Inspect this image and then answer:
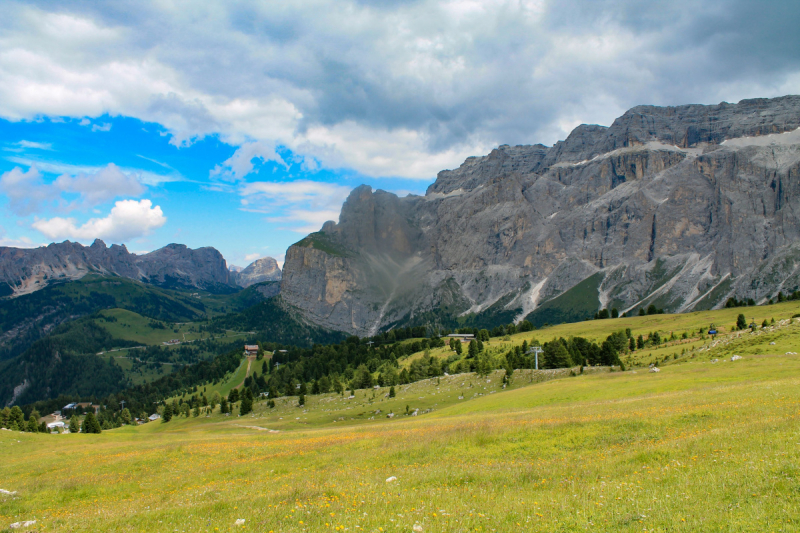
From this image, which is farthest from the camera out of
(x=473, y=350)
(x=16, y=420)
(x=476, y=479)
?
(x=473, y=350)

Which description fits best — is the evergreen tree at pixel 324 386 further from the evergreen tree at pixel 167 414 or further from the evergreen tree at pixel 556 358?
the evergreen tree at pixel 556 358

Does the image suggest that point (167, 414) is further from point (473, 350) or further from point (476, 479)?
point (476, 479)

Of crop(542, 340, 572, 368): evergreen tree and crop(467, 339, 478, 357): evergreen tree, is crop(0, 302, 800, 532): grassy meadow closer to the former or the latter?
crop(542, 340, 572, 368): evergreen tree

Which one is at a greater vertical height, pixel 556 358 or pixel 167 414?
pixel 556 358

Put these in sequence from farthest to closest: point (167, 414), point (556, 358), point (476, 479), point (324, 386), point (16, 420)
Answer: point (324, 386)
point (167, 414)
point (556, 358)
point (16, 420)
point (476, 479)

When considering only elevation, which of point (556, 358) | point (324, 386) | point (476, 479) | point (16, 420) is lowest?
point (324, 386)

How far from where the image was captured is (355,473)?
64.4 ft

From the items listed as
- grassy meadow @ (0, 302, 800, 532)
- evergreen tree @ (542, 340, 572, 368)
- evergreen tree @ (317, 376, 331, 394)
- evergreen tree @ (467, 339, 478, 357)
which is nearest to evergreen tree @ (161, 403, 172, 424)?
evergreen tree @ (317, 376, 331, 394)

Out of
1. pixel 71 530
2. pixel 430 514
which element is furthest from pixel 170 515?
pixel 430 514

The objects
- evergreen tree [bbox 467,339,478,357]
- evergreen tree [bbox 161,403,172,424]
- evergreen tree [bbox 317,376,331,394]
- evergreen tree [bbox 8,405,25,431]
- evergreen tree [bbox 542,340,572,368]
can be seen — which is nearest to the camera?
evergreen tree [bbox 8,405,25,431]

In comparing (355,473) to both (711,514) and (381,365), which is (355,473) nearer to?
(711,514)

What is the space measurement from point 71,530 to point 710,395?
3601 cm

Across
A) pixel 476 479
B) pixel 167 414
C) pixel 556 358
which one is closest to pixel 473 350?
pixel 556 358

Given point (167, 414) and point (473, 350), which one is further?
point (473, 350)
